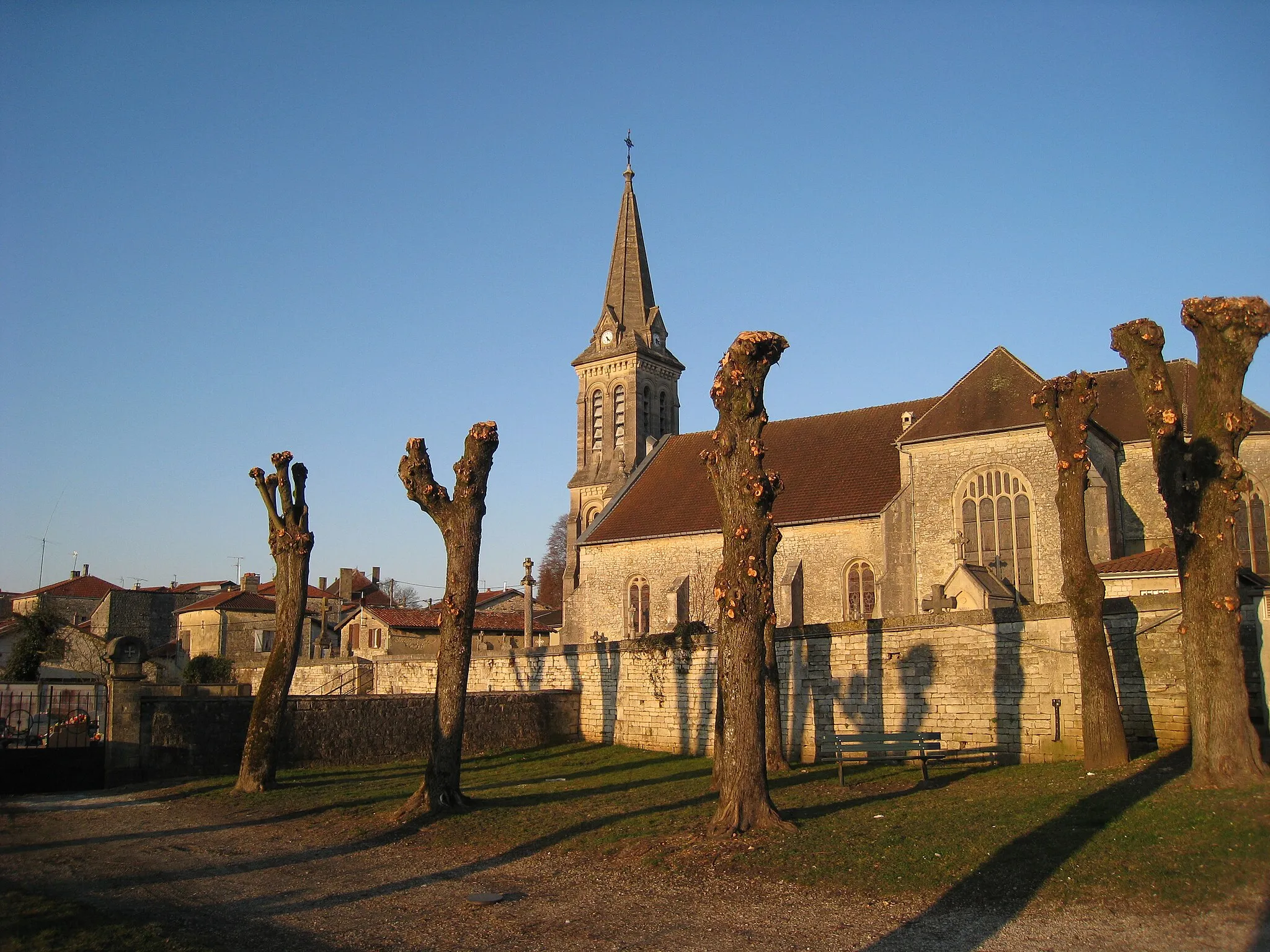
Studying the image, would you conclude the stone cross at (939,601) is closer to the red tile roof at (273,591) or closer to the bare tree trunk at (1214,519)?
the bare tree trunk at (1214,519)

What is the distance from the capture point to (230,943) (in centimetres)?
830

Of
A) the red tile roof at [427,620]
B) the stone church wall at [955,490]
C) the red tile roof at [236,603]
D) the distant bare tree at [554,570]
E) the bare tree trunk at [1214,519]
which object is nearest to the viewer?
the bare tree trunk at [1214,519]

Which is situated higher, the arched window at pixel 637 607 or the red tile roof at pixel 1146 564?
the red tile roof at pixel 1146 564

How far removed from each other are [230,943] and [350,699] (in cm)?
1388

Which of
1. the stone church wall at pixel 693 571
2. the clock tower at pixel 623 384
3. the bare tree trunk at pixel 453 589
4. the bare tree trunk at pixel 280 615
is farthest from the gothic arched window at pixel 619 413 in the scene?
the bare tree trunk at pixel 453 589

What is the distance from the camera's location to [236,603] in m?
51.7

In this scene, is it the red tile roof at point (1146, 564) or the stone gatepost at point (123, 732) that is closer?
the stone gatepost at point (123, 732)

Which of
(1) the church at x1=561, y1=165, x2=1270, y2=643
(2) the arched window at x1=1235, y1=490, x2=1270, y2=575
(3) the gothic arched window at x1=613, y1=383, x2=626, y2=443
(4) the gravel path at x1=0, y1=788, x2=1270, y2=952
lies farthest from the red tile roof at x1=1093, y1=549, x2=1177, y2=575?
(3) the gothic arched window at x1=613, y1=383, x2=626, y2=443

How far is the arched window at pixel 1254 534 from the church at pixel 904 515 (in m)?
0.03

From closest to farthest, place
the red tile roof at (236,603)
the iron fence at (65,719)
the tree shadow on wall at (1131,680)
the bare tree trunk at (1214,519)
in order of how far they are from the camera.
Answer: the bare tree trunk at (1214,519), the tree shadow on wall at (1131,680), the iron fence at (65,719), the red tile roof at (236,603)

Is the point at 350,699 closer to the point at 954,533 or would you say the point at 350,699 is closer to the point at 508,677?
the point at 508,677

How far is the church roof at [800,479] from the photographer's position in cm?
3344

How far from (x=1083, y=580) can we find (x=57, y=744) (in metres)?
17.9

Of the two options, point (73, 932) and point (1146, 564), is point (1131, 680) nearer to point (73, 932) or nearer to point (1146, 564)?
point (1146, 564)
